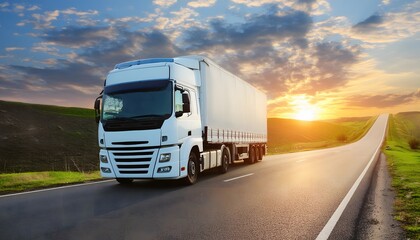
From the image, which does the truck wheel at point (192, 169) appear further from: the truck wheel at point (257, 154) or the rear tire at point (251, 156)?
the truck wheel at point (257, 154)

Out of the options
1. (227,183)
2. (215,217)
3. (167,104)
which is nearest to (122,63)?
(167,104)

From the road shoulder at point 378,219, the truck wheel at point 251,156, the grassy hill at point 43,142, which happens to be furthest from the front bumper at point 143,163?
the grassy hill at point 43,142

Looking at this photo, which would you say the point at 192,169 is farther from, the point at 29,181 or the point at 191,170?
the point at 29,181

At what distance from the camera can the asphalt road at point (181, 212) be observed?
537cm

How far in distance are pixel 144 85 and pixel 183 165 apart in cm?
250

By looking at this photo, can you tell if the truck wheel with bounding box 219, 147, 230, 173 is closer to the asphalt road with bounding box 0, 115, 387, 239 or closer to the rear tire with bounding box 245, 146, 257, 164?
the asphalt road with bounding box 0, 115, 387, 239

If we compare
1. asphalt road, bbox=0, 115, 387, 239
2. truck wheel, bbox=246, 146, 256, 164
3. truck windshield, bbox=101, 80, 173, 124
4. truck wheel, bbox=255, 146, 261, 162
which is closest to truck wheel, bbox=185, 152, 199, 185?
asphalt road, bbox=0, 115, 387, 239

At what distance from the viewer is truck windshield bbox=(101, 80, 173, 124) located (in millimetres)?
9938

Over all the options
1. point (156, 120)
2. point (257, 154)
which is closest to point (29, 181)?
point (156, 120)

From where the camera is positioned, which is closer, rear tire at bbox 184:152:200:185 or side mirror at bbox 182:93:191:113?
side mirror at bbox 182:93:191:113

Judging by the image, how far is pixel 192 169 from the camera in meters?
11.1

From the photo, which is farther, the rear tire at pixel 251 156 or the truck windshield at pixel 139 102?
the rear tire at pixel 251 156

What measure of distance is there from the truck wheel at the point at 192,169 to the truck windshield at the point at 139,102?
1.90m

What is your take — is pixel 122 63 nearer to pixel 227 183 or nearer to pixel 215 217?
pixel 227 183
